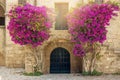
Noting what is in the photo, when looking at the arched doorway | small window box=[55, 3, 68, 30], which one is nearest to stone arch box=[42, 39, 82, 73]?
the arched doorway

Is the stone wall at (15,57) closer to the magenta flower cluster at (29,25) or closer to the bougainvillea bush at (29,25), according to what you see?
the bougainvillea bush at (29,25)

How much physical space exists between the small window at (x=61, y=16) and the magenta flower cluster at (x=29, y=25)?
2734 mm

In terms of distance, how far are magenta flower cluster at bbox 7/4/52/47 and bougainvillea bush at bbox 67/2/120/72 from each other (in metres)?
1.90

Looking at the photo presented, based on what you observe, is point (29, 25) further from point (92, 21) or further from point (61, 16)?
Result: point (61, 16)

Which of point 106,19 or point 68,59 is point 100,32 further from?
point 68,59

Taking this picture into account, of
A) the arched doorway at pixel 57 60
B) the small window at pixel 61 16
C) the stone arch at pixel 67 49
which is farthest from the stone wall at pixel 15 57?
the small window at pixel 61 16

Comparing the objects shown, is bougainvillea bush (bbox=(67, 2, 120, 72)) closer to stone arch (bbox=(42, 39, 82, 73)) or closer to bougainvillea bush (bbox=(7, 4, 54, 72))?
bougainvillea bush (bbox=(7, 4, 54, 72))

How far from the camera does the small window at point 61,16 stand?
22.7 meters

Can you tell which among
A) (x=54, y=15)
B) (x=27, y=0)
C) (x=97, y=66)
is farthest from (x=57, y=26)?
(x=97, y=66)

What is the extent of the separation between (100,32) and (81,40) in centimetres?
126

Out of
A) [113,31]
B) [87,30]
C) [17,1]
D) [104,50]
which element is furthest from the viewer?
[17,1]

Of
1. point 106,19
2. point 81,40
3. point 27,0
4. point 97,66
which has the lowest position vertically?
point 97,66

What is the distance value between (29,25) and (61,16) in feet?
13.6

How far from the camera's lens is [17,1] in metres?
24.2
